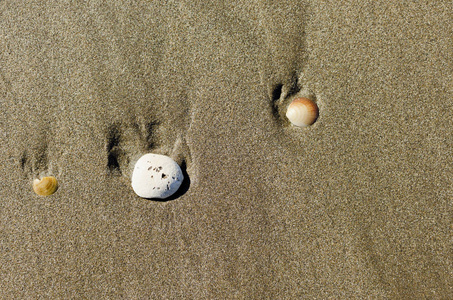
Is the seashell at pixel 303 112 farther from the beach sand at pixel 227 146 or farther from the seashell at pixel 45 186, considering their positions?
the seashell at pixel 45 186

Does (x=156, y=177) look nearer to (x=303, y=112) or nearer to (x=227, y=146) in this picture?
(x=227, y=146)

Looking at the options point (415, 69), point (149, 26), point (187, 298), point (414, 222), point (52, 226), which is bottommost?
point (187, 298)

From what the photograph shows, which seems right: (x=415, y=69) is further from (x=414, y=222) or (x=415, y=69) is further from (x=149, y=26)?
(x=149, y=26)

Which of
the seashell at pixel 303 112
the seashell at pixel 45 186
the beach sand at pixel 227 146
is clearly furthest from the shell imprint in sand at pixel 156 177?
the seashell at pixel 303 112

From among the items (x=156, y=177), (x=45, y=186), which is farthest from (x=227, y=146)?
(x=45, y=186)

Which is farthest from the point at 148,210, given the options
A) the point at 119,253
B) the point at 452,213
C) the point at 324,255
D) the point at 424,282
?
the point at 452,213

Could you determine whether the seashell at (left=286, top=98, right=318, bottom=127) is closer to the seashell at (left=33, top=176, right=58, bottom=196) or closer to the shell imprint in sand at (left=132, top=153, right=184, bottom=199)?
the shell imprint in sand at (left=132, top=153, right=184, bottom=199)
